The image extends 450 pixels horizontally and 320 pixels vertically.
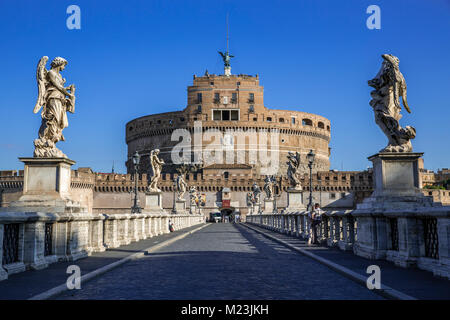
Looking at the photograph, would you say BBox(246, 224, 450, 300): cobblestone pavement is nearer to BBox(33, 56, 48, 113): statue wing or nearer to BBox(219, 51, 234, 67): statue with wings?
BBox(33, 56, 48, 113): statue wing

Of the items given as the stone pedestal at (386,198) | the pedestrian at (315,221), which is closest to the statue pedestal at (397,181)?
the stone pedestal at (386,198)

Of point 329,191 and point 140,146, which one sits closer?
point 329,191

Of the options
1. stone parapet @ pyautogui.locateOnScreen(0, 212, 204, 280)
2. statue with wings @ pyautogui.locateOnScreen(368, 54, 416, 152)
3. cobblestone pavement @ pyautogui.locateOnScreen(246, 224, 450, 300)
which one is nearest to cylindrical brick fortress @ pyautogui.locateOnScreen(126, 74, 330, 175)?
stone parapet @ pyautogui.locateOnScreen(0, 212, 204, 280)

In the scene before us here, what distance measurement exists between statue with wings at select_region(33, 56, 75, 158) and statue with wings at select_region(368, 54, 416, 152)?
6815 mm

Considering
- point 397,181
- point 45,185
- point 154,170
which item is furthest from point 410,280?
point 154,170

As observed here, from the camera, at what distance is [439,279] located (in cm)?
622

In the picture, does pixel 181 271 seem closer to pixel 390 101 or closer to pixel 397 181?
pixel 397 181

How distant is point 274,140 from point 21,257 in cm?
7953

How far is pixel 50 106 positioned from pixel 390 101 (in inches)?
287

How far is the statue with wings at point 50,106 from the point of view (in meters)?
9.43

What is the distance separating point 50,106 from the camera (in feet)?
31.6

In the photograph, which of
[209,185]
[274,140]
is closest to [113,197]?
[209,185]

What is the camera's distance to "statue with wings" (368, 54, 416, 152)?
9.46 metres

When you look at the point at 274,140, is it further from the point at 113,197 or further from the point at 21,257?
the point at 21,257
